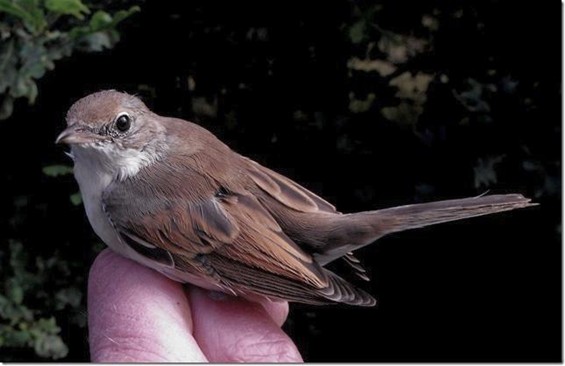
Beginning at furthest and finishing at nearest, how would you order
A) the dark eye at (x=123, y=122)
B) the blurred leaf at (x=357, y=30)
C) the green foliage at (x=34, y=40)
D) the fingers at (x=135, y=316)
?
the blurred leaf at (x=357, y=30)
the green foliage at (x=34, y=40)
the dark eye at (x=123, y=122)
the fingers at (x=135, y=316)

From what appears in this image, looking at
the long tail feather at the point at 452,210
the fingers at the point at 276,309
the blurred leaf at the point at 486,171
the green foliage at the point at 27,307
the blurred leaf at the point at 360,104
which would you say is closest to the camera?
the long tail feather at the point at 452,210

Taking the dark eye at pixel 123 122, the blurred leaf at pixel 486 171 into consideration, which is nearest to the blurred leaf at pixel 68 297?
the dark eye at pixel 123 122

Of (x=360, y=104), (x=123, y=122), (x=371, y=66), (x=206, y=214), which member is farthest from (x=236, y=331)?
(x=371, y=66)

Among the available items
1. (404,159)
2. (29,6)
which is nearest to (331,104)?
(404,159)

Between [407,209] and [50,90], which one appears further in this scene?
[50,90]

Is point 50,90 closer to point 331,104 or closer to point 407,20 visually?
point 331,104

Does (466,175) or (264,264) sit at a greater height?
(466,175)

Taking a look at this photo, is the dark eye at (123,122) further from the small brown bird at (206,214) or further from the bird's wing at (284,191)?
the bird's wing at (284,191)
